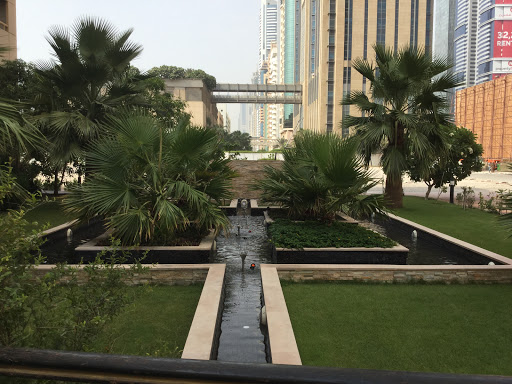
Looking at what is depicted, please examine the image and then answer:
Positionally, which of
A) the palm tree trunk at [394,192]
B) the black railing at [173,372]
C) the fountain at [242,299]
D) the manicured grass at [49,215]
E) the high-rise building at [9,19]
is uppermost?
the high-rise building at [9,19]

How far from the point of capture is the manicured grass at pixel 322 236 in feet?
28.1

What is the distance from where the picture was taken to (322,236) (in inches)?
358

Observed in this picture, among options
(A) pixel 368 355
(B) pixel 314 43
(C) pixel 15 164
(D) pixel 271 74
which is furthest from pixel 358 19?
(D) pixel 271 74

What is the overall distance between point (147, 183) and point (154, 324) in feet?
12.5

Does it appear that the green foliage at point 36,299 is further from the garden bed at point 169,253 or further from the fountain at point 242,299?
the garden bed at point 169,253

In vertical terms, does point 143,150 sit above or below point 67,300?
above

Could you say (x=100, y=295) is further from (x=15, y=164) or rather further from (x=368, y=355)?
(x=15, y=164)

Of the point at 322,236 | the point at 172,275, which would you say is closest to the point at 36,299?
the point at 172,275

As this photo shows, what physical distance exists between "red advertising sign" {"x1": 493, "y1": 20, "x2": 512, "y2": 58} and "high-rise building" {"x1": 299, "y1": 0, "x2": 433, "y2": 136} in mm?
68149

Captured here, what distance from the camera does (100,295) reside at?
9.85ft

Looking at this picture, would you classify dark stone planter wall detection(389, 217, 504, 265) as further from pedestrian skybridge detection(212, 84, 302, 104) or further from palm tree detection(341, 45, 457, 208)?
pedestrian skybridge detection(212, 84, 302, 104)

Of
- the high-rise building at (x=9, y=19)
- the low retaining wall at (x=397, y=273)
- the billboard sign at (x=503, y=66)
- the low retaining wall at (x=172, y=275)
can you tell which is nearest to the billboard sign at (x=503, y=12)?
the billboard sign at (x=503, y=66)

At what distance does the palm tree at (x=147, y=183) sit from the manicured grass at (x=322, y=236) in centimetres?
129

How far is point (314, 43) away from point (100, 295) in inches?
3085
